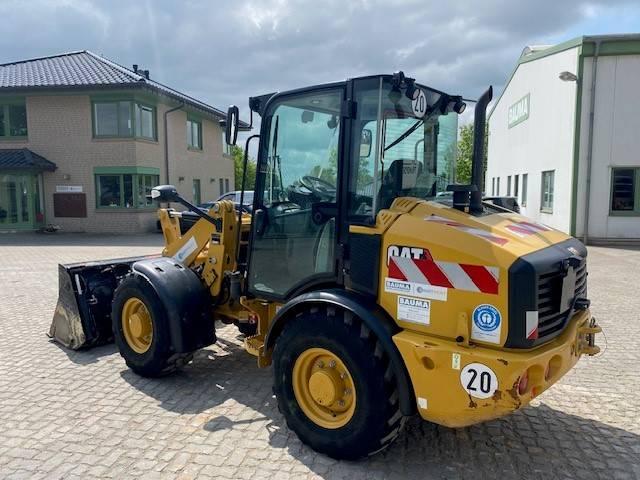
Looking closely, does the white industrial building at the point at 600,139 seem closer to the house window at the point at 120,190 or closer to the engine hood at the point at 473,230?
the engine hood at the point at 473,230

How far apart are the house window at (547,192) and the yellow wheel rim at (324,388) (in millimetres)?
16426

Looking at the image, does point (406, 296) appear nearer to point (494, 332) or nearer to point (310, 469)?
point (494, 332)

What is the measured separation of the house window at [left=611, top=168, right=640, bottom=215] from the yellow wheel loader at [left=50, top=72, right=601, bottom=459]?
13745 mm

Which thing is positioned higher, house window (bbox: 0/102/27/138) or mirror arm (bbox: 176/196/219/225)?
house window (bbox: 0/102/27/138)

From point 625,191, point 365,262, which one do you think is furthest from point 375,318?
point 625,191

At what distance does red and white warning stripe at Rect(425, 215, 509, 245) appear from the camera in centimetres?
293

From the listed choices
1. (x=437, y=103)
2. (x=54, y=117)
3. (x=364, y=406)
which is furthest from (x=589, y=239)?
(x=54, y=117)

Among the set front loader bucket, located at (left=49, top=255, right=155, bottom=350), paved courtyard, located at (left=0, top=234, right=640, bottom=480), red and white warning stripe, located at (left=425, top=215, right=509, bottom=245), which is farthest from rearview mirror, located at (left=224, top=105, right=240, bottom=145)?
front loader bucket, located at (left=49, top=255, right=155, bottom=350)

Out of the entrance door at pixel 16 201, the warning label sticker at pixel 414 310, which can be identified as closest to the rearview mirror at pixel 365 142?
the warning label sticker at pixel 414 310

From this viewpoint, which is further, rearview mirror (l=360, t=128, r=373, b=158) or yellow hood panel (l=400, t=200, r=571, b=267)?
rearview mirror (l=360, t=128, r=373, b=158)

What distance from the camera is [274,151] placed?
Answer: 3.93m

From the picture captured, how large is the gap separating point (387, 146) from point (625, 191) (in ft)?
48.9

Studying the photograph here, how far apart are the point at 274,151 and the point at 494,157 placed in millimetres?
28133

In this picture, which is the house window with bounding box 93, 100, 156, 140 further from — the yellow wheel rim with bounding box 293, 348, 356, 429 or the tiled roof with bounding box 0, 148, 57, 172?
the yellow wheel rim with bounding box 293, 348, 356, 429
